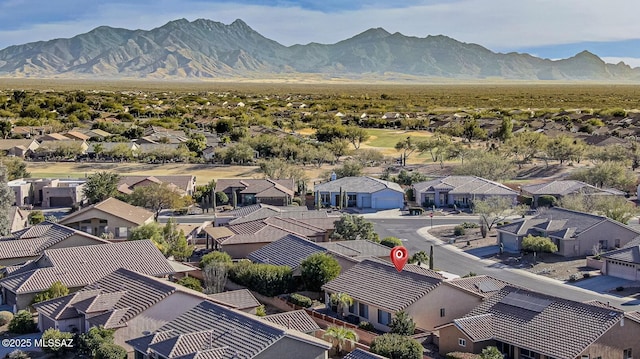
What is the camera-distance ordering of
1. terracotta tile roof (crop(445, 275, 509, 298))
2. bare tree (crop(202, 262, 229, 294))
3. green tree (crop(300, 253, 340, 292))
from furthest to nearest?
green tree (crop(300, 253, 340, 292)) → bare tree (crop(202, 262, 229, 294)) → terracotta tile roof (crop(445, 275, 509, 298))

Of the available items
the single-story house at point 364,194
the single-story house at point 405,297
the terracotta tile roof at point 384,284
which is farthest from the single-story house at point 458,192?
the single-story house at point 405,297

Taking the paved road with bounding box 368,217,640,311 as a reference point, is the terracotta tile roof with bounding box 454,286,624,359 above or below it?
above

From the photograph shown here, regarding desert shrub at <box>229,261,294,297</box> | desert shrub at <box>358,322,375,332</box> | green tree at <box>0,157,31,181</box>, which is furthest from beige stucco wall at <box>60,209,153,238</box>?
green tree at <box>0,157,31,181</box>

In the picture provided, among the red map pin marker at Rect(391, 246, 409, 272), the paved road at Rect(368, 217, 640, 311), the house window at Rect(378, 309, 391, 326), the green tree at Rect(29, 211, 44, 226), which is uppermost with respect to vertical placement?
the red map pin marker at Rect(391, 246, 409, 272)

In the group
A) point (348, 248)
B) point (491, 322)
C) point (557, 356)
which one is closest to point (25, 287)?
point (348, 248)

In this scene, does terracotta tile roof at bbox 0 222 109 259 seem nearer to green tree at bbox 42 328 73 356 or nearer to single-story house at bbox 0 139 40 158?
green tree at bbox 42 328 73 356

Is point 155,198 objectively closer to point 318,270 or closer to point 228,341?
point 318,270

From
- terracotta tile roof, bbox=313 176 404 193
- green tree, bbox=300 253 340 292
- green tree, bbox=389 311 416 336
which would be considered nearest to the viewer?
green tree, bbox=389 311 416 336
